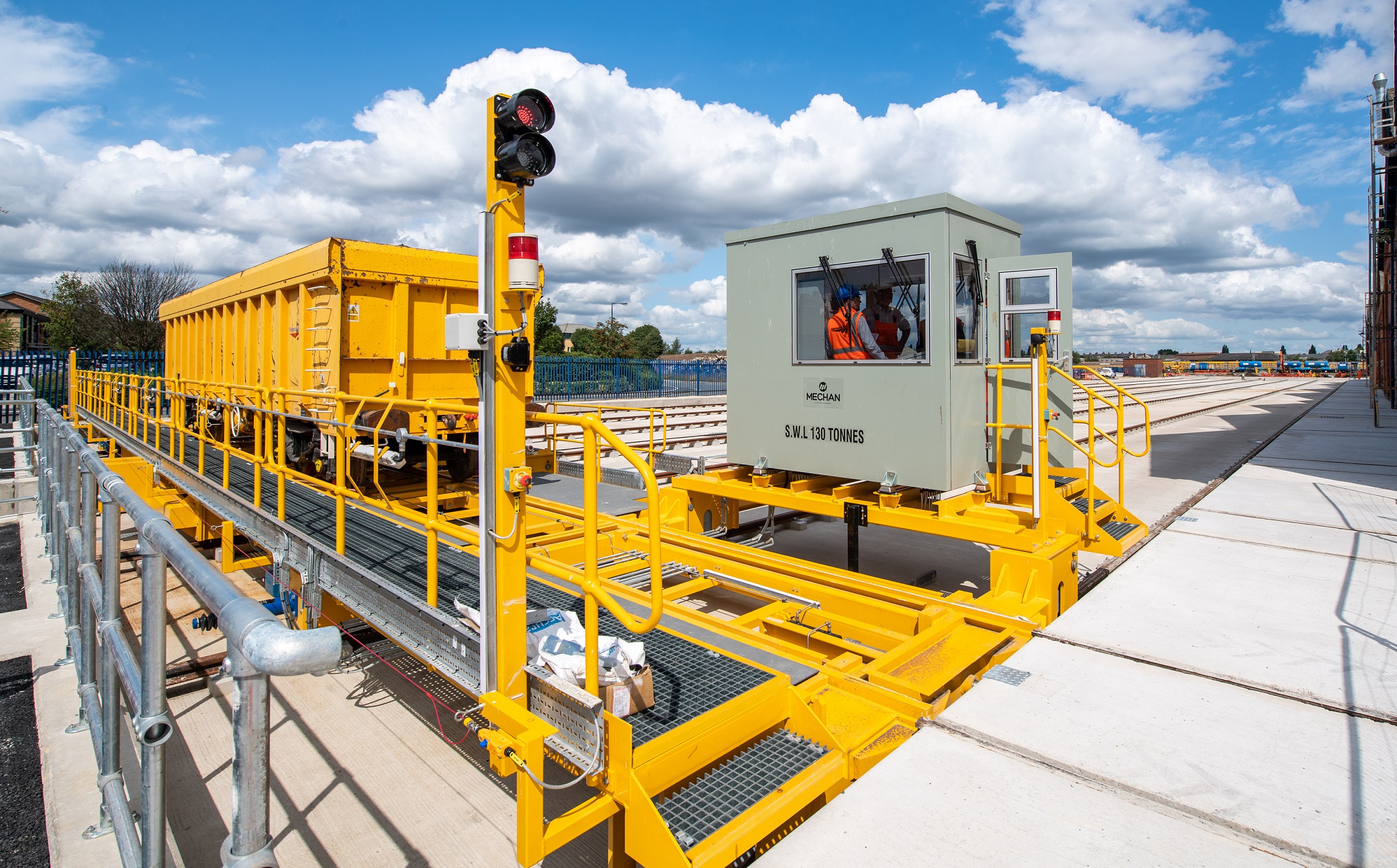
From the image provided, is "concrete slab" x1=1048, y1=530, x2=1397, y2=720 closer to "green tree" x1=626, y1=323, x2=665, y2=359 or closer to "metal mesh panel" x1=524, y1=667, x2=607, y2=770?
"metal mesh panel" x1=524, y1=667, x2=607, y2=770

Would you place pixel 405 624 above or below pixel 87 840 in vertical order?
above

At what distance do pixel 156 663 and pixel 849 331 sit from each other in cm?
548

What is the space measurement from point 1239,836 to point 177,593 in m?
8.11

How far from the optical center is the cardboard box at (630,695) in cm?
289

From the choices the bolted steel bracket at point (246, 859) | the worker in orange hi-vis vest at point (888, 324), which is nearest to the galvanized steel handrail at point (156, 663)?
the bolted steel bracket at point (246, 859)

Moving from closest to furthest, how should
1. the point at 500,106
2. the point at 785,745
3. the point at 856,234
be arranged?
the point at 500,106, the point at 785,745, the point at 856,234

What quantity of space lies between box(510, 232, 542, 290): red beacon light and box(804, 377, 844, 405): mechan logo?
4.04 meters

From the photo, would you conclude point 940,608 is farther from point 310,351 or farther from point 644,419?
point 644,419

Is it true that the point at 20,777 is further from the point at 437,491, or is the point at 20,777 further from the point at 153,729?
the point at 153,729

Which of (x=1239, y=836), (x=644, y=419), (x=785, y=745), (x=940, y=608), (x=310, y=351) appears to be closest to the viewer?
(x=1239, y=836)

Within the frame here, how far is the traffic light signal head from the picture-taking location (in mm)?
2875

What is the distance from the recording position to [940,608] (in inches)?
192

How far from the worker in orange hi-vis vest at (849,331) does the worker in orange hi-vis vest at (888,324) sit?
56 mm

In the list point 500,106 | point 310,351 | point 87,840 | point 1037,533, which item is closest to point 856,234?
point 1037,533
